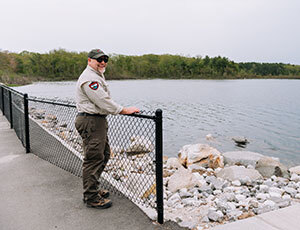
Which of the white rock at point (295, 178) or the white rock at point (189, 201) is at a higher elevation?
the white rock at point (189, 201)

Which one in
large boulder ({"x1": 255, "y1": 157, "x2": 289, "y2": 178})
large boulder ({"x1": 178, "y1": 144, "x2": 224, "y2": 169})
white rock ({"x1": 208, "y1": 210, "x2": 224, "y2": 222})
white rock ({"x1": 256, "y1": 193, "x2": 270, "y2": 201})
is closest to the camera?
white rock ({"x1": 208, "y1": 210, "x2": 224, "y2": 222})

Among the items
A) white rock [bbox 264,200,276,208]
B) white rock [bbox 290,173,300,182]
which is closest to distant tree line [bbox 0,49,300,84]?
white rock [bbox 290,173,300,182]

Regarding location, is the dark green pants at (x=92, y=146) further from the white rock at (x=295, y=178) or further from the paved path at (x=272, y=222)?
the white rock at (x=295, y=178)

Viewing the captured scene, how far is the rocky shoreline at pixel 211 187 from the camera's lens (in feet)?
13.8

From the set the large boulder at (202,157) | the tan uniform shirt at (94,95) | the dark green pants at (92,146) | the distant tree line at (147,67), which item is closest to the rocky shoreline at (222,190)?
the large boulder at (202,157)

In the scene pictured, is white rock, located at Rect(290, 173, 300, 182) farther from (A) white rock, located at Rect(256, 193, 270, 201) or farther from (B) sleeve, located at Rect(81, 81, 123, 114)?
(B) sleeve, located at Rect(81, 81, 123, 114)

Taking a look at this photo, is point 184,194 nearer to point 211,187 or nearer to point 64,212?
point 211,187

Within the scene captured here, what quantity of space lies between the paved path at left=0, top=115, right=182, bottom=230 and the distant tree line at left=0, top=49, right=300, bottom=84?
118943mm

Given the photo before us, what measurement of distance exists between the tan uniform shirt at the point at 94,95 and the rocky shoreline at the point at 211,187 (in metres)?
1.49

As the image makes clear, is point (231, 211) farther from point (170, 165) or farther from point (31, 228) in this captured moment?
point (170, 165)

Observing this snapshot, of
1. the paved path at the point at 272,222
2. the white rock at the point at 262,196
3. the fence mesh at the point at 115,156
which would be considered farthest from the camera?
the white rock at the point at 262,196

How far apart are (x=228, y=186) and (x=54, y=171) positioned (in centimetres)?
360

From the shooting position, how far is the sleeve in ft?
11.3

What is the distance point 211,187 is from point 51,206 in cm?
331
